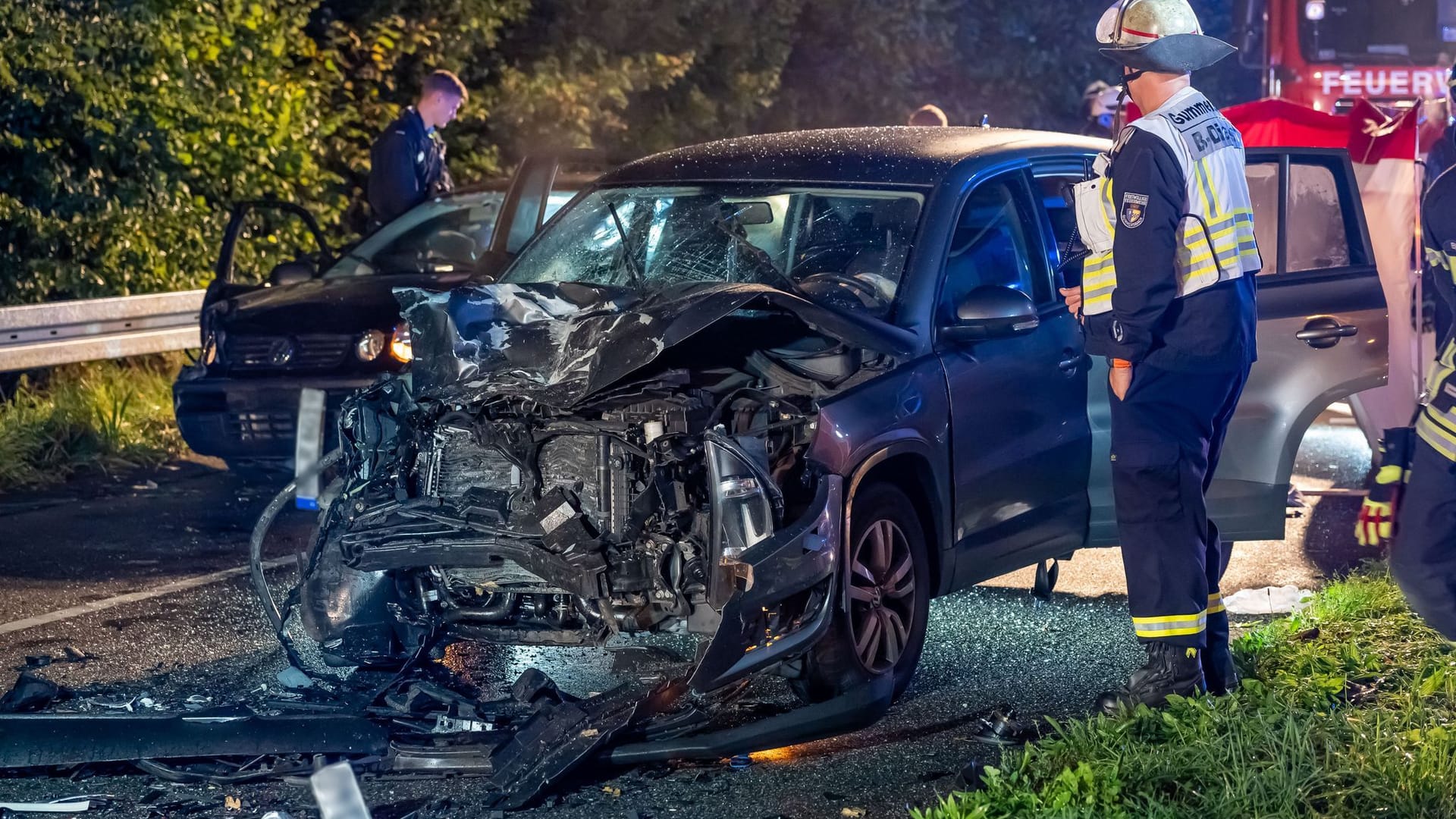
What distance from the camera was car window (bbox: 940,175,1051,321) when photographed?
5.97 metres

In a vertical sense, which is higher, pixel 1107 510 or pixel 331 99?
pixel 331 99

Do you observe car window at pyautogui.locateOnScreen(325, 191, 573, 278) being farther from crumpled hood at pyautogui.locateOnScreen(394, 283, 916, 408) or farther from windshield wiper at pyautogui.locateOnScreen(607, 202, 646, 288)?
crumpled hood at pyautogui.locateOnScreen(394, 283, 916, 408)

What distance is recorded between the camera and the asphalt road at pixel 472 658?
4684 mm

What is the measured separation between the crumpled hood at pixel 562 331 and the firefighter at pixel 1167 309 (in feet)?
2.42

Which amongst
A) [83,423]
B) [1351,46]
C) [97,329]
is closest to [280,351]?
[83,423]

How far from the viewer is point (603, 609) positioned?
514 centimetres

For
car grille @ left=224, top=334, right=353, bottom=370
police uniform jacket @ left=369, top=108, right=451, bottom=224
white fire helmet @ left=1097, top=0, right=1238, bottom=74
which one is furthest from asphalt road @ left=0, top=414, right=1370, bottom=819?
police uniform jacket @ left=369, top=108, right=451, bottom=224

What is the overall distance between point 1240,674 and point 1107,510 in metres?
1.08

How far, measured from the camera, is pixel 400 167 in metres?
11.2

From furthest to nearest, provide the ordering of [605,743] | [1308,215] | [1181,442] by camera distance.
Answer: [1308,215], [1181,442], [605,743]

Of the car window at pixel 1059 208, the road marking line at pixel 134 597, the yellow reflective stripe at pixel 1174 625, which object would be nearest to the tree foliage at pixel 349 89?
the road marking line at pixel 134 597

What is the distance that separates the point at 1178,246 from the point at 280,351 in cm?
518

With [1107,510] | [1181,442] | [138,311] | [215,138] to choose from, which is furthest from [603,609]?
[215,138]

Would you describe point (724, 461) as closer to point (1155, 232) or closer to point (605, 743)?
point (605, 743)
